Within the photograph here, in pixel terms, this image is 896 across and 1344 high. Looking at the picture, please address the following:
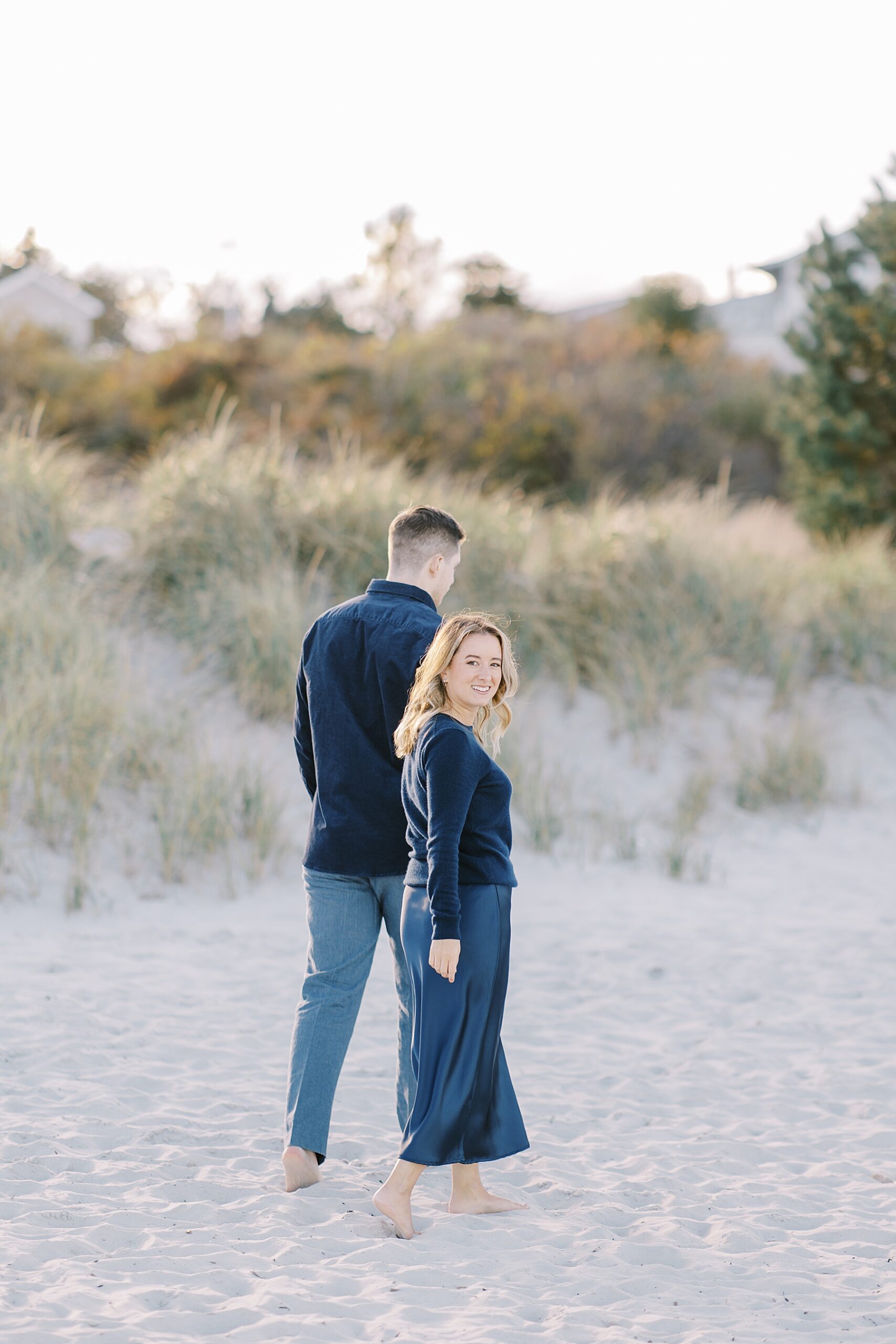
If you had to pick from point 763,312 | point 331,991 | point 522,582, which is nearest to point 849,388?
point 522,582

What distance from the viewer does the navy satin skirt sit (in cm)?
344

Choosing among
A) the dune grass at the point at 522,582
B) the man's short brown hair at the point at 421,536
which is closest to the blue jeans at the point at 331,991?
the man's short brown hair at the point at 421,536

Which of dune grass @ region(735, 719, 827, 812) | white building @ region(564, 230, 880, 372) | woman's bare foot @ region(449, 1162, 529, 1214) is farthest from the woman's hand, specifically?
white building @ region(564, 230, 880, 372)

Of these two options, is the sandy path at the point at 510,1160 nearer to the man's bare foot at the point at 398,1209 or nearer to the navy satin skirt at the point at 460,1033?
the man's bare foot at the point at 398,1209

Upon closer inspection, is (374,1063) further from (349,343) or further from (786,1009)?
(349,343)

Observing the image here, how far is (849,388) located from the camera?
52.9 ft

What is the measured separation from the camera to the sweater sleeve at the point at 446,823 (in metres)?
3.33

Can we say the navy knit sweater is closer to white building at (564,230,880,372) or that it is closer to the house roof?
white building at (564,230,880,372)

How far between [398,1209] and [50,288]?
4051 cm

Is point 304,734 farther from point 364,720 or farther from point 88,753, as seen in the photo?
point 88,753

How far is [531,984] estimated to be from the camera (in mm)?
6453

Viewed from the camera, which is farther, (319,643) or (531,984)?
(531,984)

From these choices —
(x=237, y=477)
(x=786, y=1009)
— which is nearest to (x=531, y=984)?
(x=786, y=1009)

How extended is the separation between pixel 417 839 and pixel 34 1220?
4.85 ft
